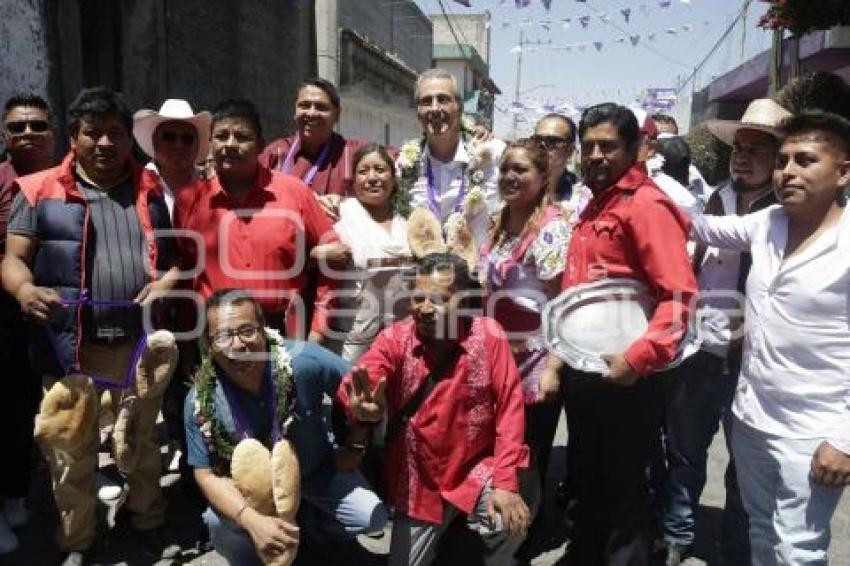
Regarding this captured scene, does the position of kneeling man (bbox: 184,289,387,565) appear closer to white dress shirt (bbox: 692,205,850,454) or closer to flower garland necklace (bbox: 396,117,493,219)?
flower garland necklace (bbox: 396,117,493,219)

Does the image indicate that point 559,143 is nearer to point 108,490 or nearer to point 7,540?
point 108,490

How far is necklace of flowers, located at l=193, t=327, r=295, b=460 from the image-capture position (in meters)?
2.56

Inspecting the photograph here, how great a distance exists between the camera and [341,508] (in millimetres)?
2811

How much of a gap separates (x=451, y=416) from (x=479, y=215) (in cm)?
113

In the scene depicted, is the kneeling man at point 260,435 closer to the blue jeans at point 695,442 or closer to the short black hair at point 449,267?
the short black hair at point 449,267

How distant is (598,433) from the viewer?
8.41 feet

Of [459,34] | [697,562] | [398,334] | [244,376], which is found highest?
[459,34]

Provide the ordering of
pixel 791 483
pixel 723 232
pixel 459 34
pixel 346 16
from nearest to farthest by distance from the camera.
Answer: pixel 791 483 < pixel 723 232 < pixel 346 16 < pixel 459 34

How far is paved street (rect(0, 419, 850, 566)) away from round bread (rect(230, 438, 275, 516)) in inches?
30.8

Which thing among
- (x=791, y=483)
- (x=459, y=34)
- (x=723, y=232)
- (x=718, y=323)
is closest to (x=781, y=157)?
(x=723, y=232)

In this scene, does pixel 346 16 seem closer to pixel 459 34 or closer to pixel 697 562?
pixel 697 562

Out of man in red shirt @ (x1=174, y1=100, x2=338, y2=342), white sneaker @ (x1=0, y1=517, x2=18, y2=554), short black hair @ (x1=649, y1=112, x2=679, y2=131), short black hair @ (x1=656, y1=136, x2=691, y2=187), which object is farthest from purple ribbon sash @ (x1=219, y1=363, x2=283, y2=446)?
short black hair @ (x1=649, y1=112, x2=679, y2=131)

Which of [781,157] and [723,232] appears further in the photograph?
[723,232]

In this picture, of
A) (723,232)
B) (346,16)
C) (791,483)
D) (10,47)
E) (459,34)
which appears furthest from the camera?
(459,34)
